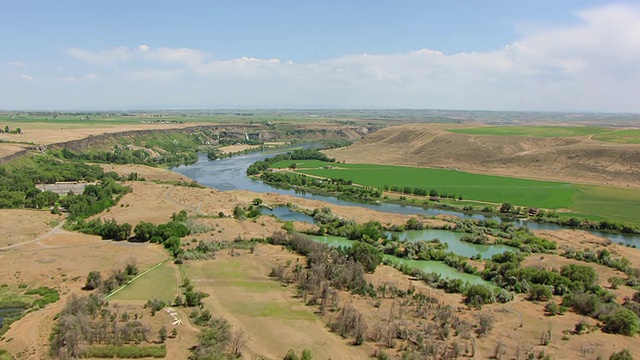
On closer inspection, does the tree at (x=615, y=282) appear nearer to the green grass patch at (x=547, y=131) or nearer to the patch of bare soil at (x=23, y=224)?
the patch of bare soil at (x=23, y=224)

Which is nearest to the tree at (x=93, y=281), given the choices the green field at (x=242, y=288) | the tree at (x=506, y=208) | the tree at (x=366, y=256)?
the green field at (x=242, y=288)

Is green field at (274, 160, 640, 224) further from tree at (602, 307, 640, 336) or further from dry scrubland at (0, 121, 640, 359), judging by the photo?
tree at (602, 307, 640, 336)

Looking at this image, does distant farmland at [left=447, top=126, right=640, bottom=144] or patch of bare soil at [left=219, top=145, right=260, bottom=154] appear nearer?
distant farmland at [left=447, top=126, right=640, bottom=144]

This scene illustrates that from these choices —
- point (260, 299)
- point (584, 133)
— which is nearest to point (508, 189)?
point (260, 299)

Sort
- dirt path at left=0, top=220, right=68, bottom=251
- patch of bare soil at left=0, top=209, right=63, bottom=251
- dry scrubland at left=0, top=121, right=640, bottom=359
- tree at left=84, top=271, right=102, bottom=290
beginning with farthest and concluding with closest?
patch of bare soil at left=0, top=209, right=63, bottom=251
dirt path at left=0, top=220, right=68, bottom=251
tree at left=84, top=271, right=102, bottom=290
dry scrubland at left=0, top=121, right=640, bottom=359

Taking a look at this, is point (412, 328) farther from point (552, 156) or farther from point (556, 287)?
point (552, 156)

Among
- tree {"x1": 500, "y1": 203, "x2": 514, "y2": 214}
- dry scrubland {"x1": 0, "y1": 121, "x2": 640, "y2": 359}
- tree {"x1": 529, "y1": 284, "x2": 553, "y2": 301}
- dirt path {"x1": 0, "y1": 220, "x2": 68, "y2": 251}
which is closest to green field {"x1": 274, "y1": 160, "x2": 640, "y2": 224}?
tree {"x1": 500, "y1": 203, "x2": 514, "y2": 214}
